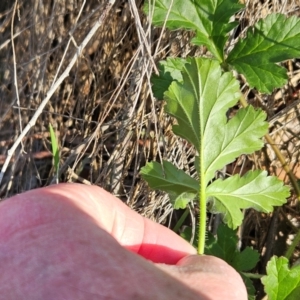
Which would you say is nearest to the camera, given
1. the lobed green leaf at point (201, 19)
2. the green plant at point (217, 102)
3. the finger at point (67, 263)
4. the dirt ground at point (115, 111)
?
the finger at point (67, 263)

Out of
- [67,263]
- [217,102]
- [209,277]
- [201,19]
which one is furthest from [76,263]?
[201,19]

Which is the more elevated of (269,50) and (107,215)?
(269,50)

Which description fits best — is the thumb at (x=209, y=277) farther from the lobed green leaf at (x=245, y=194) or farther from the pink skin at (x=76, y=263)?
the lobed green leaf at (x=245, y=194)

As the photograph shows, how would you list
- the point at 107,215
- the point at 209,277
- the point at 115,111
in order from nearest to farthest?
1. the point at 209,277
2. the point at 107,215
3. the point at 115,111

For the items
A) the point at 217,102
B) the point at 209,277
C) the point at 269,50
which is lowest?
the point at 209,277

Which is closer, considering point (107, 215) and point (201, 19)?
point (107, 215)

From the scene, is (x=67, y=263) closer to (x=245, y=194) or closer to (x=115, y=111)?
(x=245, y=194)

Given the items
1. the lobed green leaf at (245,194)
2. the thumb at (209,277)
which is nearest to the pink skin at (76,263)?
the thumb at (209,277)
